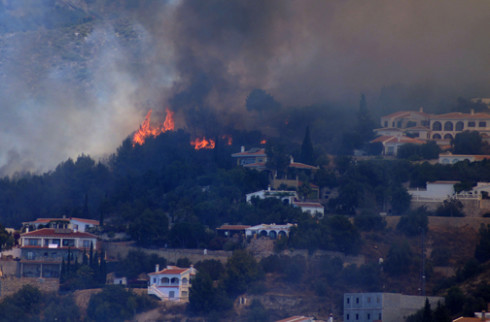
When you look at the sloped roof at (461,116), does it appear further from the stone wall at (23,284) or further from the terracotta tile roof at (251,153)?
the stone wall at (23,284)

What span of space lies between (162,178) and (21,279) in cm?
1048

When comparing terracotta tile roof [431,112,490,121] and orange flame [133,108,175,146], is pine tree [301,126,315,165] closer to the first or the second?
orange flame [133,108,175,146]

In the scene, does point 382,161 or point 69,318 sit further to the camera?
point 382,161

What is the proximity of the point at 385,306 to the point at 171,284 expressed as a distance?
29.4 ft

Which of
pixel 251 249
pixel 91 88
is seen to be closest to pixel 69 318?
pixel 251 249

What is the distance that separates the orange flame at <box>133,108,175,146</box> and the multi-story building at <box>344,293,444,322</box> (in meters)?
20.9

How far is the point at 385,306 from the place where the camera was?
56000mm

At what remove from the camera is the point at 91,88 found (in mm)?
78062

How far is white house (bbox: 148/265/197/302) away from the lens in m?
59.3

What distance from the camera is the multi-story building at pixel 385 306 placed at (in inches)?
2197

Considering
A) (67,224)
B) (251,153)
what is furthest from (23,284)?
(251,153)

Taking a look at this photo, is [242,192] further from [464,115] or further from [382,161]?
[464,115]

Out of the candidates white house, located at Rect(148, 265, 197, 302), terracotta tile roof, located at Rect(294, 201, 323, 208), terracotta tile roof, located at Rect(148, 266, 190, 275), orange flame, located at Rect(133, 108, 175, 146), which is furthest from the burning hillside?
white house, located at Rect(148, 265, 197, 302)

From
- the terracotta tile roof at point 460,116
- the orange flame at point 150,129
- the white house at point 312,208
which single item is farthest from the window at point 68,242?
the terracotta tile roof at point 460,116
